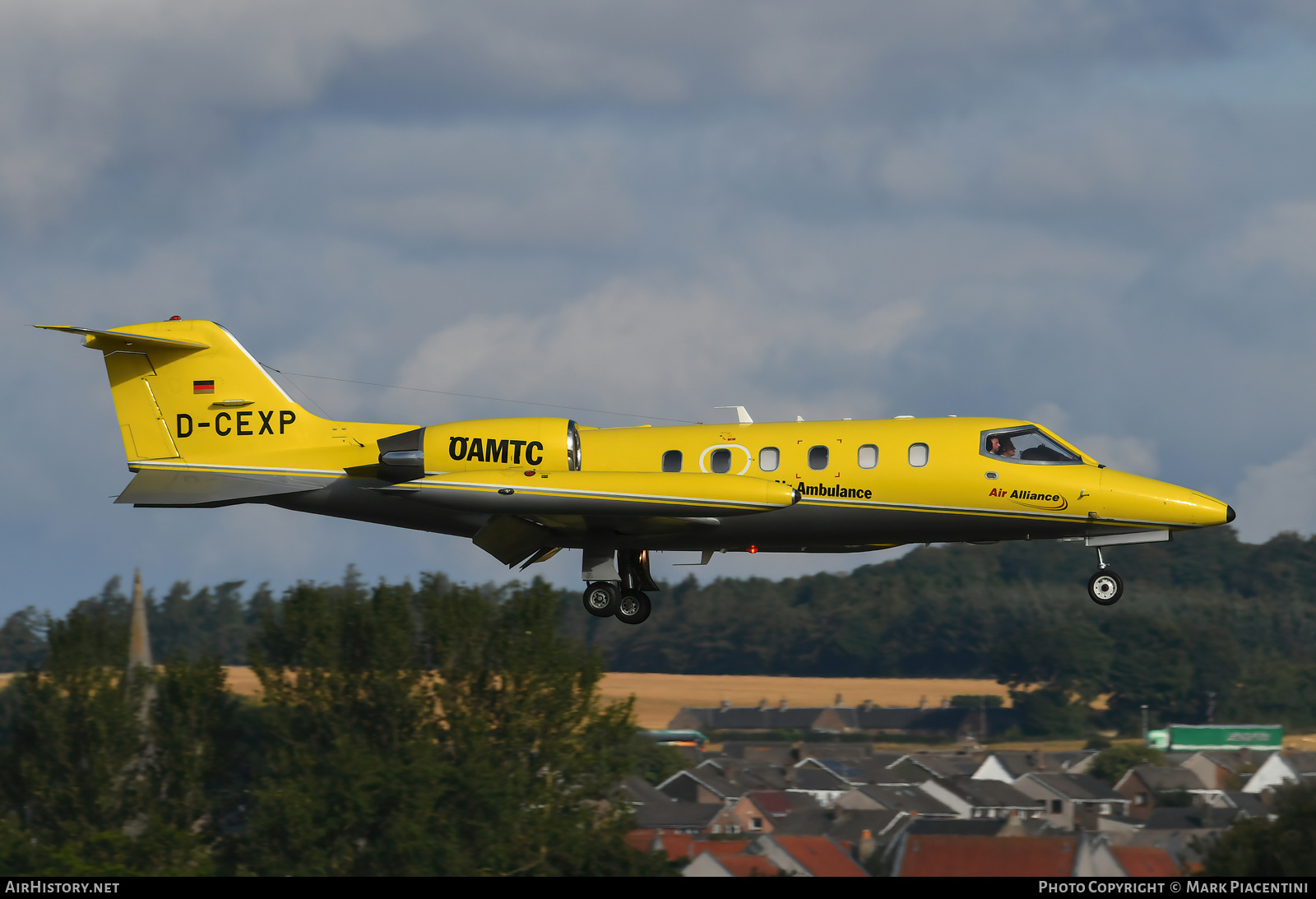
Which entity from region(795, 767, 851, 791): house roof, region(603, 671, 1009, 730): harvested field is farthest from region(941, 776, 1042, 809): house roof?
region(603, 671, 1009, 730): harvested field

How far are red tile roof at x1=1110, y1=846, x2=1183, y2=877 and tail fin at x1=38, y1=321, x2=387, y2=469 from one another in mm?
44208

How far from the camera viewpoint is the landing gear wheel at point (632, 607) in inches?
1145

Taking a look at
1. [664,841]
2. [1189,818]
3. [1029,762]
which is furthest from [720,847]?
[1029,762]

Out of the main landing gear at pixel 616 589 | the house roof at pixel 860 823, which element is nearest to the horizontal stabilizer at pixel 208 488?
the main landing gear at pixel 616 589

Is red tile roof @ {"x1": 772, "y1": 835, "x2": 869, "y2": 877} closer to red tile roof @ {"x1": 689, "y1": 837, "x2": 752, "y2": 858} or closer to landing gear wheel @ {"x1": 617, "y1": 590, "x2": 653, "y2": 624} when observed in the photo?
red tile roof @ {"x1": 689, "y1": 837, "x2": 752, "y2": 858}

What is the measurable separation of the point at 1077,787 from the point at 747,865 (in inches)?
1184

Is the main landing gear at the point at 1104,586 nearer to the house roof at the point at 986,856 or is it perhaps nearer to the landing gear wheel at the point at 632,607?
the landing gear wheel at the point at 632,607

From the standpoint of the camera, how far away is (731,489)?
26.2 meters

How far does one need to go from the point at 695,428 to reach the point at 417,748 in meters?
41.4

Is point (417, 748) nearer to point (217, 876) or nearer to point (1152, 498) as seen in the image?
point (217, 876)

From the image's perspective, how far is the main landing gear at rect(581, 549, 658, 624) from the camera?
1138 inches

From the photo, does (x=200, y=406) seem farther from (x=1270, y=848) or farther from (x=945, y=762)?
(x=945, y=762)

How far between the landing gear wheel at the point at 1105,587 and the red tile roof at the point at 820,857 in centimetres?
4351

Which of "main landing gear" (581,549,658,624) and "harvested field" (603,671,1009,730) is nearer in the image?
"main landing gear" (581,549,658,624)
